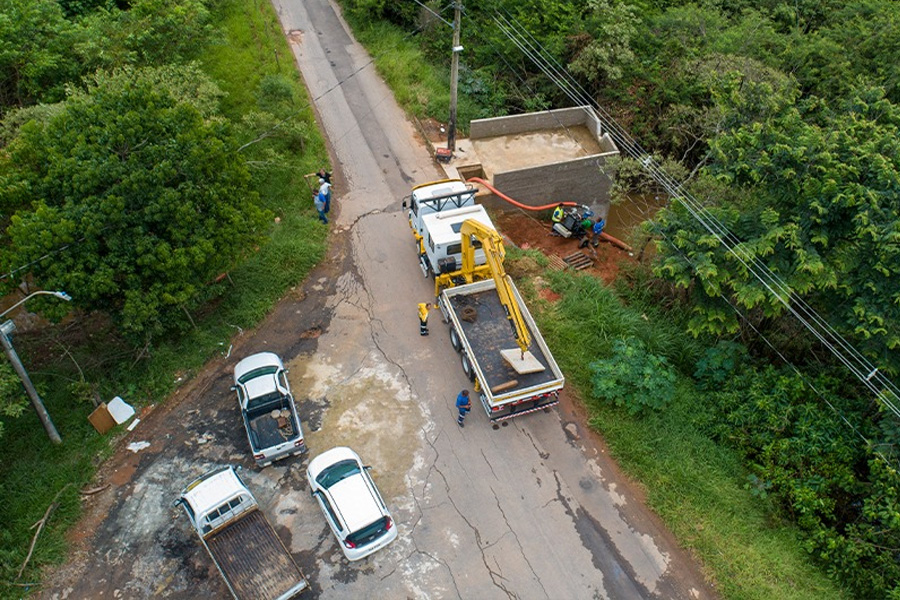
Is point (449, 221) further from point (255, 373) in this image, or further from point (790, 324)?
point (790, 324)

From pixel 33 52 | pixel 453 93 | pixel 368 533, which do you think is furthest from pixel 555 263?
pixel 33 52

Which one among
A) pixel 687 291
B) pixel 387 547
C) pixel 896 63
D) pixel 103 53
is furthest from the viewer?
pixel 896 63

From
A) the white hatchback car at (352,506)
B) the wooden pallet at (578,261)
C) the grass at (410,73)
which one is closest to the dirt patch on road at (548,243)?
the wooden pallet at (578,261)

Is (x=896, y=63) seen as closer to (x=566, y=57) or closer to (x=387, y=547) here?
(x=566, y=57)

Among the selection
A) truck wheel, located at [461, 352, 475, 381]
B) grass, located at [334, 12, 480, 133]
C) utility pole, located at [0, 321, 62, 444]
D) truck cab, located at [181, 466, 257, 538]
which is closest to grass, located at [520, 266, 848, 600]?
truck wheel, located at [461, 352, 475, 381]

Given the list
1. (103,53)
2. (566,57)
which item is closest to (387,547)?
(103,53)

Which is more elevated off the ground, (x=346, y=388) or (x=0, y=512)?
(x=346, y=388)

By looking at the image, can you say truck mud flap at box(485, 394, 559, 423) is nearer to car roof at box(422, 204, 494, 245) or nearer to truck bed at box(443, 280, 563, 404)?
truck bed at box(443, 280, 563, 404)

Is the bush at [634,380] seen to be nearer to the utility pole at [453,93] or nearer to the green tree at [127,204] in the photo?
the green tree at [127,204]
